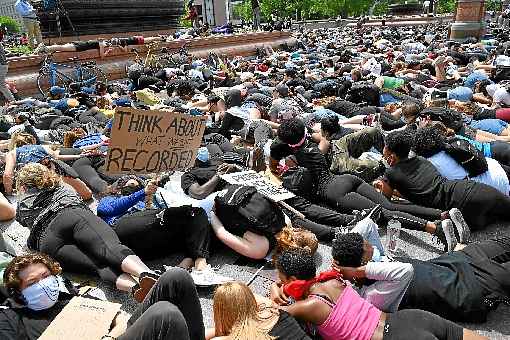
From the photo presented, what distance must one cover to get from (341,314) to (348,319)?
5cm

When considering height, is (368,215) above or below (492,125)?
above

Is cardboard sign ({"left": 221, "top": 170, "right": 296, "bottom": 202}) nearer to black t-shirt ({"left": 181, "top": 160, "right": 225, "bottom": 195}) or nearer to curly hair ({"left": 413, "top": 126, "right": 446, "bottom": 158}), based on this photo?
black t-shirt ({"left": 181, "top": 160, "right": 225, "bottom": 195})

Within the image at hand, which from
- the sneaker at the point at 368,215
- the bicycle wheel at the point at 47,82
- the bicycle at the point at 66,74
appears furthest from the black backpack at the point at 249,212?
the bicycle wheel at the point at 47,82

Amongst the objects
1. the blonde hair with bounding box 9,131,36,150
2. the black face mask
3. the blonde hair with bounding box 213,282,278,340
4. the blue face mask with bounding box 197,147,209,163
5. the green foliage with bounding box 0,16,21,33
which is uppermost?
the blonde hair with bounding box 213,282,278,340

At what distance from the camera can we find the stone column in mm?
21922

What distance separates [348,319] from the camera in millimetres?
2793

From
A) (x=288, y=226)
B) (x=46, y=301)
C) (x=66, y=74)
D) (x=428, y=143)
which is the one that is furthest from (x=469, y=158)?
(x=66, y=74)

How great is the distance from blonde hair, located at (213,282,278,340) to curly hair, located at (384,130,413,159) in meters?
2.67

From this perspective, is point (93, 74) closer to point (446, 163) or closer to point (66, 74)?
point (66, 74)

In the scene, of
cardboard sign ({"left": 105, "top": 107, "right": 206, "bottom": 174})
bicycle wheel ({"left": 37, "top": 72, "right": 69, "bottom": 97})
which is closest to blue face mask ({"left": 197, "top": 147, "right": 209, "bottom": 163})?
cardboard sign ({"left": 105, "top": 107, "right": 206, "bottom": 174})

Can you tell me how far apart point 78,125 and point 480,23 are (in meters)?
20.3

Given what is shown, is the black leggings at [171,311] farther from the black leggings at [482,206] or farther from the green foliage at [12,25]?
the green foliage at [12,25]

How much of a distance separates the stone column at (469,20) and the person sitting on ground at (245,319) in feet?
75.8

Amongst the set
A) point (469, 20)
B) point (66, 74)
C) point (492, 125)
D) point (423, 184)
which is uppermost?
point (423, 184)
